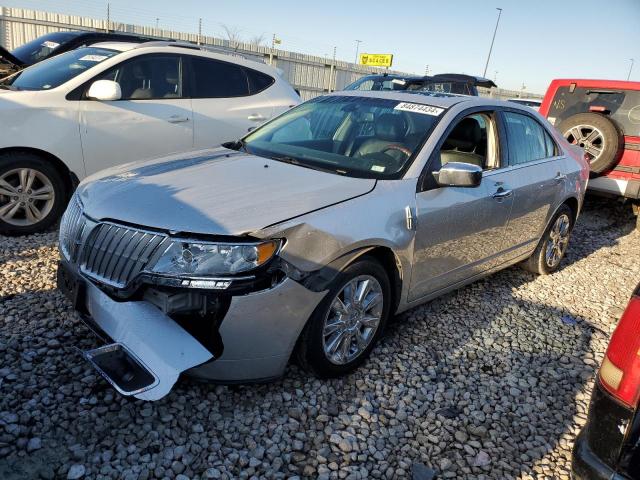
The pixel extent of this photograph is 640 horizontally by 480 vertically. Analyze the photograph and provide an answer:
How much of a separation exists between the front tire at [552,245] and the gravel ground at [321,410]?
119cm

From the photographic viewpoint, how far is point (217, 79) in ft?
19.4

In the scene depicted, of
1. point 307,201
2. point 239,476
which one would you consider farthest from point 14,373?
point 307,201

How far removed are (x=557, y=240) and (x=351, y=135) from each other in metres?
2.85

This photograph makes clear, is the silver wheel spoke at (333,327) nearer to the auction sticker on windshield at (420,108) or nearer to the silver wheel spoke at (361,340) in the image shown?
the silver wheel spoke at (361,340)

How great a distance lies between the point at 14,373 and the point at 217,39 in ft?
59.1

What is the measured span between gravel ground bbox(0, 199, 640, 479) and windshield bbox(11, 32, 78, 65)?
216 inches

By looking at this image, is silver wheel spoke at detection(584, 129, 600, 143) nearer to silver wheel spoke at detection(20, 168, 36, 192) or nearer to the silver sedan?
the silver sedan

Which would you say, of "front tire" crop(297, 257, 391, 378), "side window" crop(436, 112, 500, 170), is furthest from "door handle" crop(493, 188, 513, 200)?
"front tire" crop(297, 257, 391, 378)

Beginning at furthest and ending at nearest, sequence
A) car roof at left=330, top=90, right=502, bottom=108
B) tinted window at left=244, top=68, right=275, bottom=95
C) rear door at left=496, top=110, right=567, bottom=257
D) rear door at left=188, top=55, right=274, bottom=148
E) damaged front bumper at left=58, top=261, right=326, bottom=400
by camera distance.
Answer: tinted window at left=244, top=68, right=275, bottom=95, rear door at left=188, top=55, right=274, bottom=148, rear door at left=496, top=110, right=567, bottom=257, car roof at left=330, top=90, right=502, bottom=108, damaged front bumper at left=58, top=261, right=326, bottom=400

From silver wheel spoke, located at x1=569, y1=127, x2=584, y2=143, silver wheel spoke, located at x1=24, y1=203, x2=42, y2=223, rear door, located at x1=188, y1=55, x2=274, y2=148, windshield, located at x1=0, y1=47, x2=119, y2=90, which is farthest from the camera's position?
silver wheel spoke, located at x1=569, y1=127, x2=584, y2=143

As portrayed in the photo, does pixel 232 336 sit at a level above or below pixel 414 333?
above

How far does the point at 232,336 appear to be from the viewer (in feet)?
A: 8.04

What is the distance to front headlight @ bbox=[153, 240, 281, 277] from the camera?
2.40 m

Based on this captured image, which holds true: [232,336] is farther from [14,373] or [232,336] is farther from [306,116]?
[306,116]
